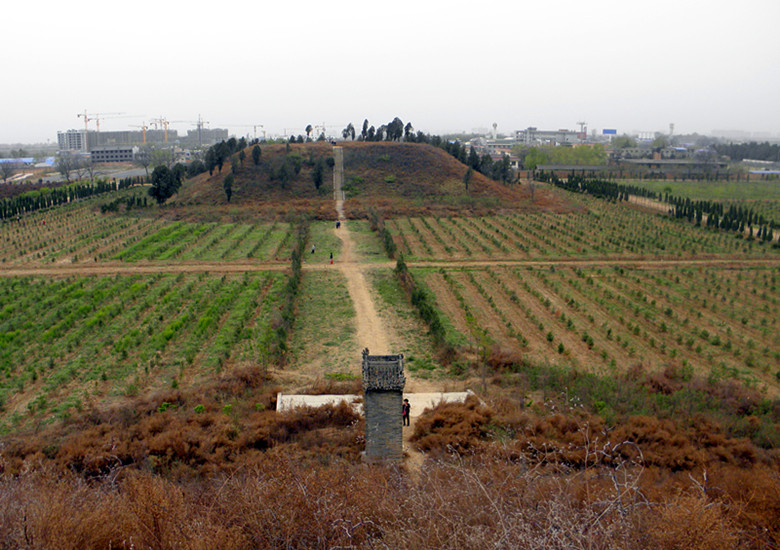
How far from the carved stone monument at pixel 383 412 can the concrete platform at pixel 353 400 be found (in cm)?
226

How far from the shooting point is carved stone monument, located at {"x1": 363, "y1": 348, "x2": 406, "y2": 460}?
10844 millimetres

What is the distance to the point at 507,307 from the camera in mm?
22422

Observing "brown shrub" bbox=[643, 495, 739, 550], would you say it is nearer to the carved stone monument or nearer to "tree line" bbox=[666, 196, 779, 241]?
the carved stone monument

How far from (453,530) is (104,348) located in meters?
15.0

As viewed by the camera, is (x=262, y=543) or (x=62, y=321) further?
(x=62, y=321)

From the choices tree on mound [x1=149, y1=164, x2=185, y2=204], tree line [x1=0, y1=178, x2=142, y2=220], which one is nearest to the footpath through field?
tree on mound [x1=149, y1=164, x2=185, y2=204]

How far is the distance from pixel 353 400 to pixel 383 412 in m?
3.01

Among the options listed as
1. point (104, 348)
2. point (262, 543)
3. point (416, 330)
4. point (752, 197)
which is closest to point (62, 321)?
point (104, 348)

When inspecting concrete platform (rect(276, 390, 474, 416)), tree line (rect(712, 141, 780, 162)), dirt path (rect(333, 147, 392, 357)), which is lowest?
concrete platform (rect(276, 390, 474, 416))

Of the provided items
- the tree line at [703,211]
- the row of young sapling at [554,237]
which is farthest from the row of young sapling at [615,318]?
the tree line at [703,211]

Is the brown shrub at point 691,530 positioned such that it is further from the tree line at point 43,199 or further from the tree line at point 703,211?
the tree line at point 43,199

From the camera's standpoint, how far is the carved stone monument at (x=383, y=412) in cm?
1084

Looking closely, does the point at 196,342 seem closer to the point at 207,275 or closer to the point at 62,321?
the point at 62,321

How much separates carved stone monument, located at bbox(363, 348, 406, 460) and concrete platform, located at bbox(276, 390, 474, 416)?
226cm
